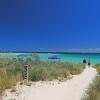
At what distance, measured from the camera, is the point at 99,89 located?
41.9 feet

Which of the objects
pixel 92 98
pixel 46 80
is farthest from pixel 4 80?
pixel 92 98

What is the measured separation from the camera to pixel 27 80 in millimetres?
16453

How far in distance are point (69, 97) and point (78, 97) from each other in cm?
34

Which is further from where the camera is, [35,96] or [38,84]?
[38,84]

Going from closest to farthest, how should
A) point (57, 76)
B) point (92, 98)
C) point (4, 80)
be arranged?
point (92, 98) → point (4, 80) → point (57, 76)

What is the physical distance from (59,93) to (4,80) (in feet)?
9.27

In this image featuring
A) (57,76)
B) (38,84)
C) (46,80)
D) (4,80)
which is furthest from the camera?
(57,76)

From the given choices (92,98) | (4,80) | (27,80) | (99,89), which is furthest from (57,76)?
(92,98)

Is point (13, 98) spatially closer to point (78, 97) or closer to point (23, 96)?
point (23, 96)

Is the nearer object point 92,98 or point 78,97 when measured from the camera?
point 92,98

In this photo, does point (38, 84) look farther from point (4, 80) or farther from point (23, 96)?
point (23, 96)

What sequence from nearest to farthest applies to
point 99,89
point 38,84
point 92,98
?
point 92,98 → point 99,89 → point 38,84

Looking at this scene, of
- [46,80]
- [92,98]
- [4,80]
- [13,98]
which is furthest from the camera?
[46,80]

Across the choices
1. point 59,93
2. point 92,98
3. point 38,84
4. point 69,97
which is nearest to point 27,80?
point 38,84
